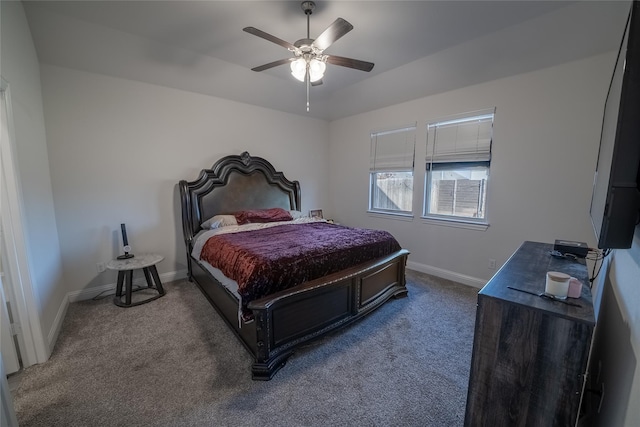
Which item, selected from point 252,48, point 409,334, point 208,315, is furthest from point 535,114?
point 208,315

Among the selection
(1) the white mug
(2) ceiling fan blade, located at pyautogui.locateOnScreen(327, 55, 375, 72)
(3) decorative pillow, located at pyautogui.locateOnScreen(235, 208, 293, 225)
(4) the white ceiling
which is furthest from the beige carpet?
(4) the white ceiling

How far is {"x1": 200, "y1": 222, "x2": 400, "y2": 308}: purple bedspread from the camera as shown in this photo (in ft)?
6.13

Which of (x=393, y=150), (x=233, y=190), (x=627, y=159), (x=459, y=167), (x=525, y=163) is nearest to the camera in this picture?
(x=627, y=159)

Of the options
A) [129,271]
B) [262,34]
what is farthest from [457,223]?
[129,271]

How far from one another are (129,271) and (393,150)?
3.89 m

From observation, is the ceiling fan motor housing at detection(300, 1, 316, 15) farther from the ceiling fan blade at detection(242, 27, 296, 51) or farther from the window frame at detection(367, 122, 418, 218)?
the window frame at detection(367, 122, 418, 218)

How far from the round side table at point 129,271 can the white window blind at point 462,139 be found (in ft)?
12.7

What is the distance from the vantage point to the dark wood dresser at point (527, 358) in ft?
3.11

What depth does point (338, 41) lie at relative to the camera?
262 cm

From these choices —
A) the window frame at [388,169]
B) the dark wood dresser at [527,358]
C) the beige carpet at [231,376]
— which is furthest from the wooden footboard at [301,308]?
the window frame at [388,169]

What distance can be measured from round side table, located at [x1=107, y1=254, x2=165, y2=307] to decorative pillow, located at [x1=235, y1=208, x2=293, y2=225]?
1.12 m

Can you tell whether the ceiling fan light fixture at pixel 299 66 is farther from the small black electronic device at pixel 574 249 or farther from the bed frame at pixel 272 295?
the small black electronic device at pixel 574 249

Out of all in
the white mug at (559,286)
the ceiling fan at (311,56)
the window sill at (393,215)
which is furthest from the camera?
the window sill at (393,215)

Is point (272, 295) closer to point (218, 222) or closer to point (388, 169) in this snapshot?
point (218, 222)
